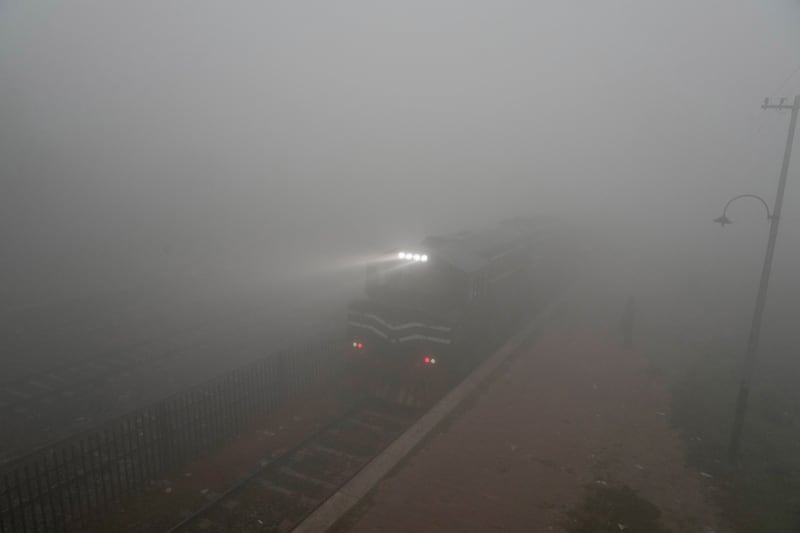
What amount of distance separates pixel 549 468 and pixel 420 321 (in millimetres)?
4150

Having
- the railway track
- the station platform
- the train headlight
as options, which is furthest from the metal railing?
the station platform

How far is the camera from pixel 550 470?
28.3 ft

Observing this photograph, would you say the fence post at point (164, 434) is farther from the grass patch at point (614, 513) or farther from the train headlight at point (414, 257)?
the grass patch at point (614, 513)

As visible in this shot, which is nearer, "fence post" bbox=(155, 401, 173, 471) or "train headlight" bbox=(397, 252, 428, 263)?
"fence post" bbox=(155, 401, 173, 471)

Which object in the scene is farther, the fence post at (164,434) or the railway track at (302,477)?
the fence post at (164,434)

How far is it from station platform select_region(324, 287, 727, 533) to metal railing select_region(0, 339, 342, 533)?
4182 millimetres

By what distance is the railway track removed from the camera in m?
7.62

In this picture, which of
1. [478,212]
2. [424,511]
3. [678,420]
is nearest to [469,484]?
[424,511]

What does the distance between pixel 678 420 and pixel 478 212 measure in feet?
172

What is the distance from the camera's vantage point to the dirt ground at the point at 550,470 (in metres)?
7.23

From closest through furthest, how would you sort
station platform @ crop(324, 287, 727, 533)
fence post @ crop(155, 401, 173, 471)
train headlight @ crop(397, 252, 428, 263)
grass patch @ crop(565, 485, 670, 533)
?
grass patch @ crop(565, 485, 670, 533), station platform @ crop(324, 287, 727, 533), fence post @ crop(155, 401, 173, 471), train headlight @ crop(397, 252, 428, 263)

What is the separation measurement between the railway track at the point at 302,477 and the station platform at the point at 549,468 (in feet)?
4.30

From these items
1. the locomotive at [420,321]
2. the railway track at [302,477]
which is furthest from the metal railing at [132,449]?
the locomotive at [420,321]

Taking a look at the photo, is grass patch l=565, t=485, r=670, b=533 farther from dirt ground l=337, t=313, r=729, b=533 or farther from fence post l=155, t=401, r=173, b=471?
fence post l=155, t=401, r=173, b=471
